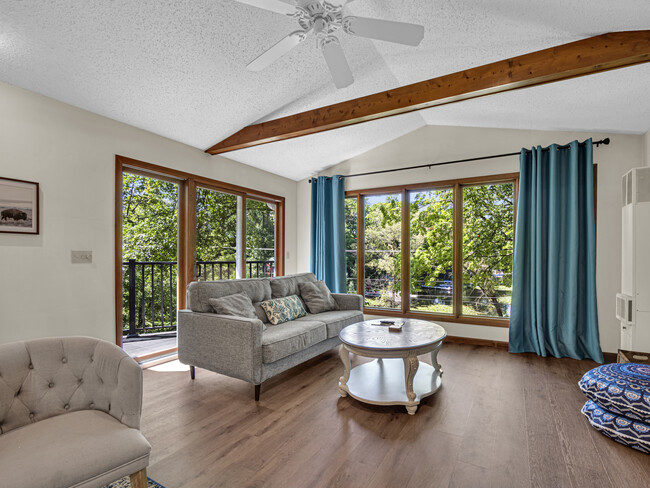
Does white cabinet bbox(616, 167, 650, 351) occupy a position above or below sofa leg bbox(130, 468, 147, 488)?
above

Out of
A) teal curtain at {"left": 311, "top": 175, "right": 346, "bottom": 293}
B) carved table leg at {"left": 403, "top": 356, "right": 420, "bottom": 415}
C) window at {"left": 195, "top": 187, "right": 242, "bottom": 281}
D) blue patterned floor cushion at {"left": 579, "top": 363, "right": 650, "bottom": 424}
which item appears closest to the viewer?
blue patterned floor cushion at {"left": 579, "top": 363, "right": 650, "bottom": 424}

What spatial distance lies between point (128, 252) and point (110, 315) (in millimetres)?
923

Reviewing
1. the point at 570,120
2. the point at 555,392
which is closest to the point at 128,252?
the point at 555,392

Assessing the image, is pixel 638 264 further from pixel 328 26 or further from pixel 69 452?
pixel 69 452

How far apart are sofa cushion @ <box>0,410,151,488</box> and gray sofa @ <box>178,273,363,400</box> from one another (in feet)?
3.95

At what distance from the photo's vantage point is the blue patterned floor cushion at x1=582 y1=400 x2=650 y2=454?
1.95m

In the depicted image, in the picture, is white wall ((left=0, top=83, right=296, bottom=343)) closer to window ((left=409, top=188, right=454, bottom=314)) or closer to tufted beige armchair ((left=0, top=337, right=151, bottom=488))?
tufted beige armchair ((left=0, top=337, right=151, bottom=488))

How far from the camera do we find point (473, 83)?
9.00ft

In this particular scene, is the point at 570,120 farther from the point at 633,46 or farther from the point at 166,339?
the point at 166,339

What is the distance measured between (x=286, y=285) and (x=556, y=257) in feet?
9.84

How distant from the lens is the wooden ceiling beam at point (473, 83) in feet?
7.14

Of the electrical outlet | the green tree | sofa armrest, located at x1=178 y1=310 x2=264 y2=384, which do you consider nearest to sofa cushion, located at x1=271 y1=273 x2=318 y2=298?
sofa armrest, located at x1=178 y1=310 x2=264 y2=384

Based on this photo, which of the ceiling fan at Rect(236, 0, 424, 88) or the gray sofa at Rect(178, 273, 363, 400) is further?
the gray sofa at Rect(178, 273, 363, 400)

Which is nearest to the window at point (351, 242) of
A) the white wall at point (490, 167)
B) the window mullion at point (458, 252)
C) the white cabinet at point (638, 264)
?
the white wall at point (490, 167)
